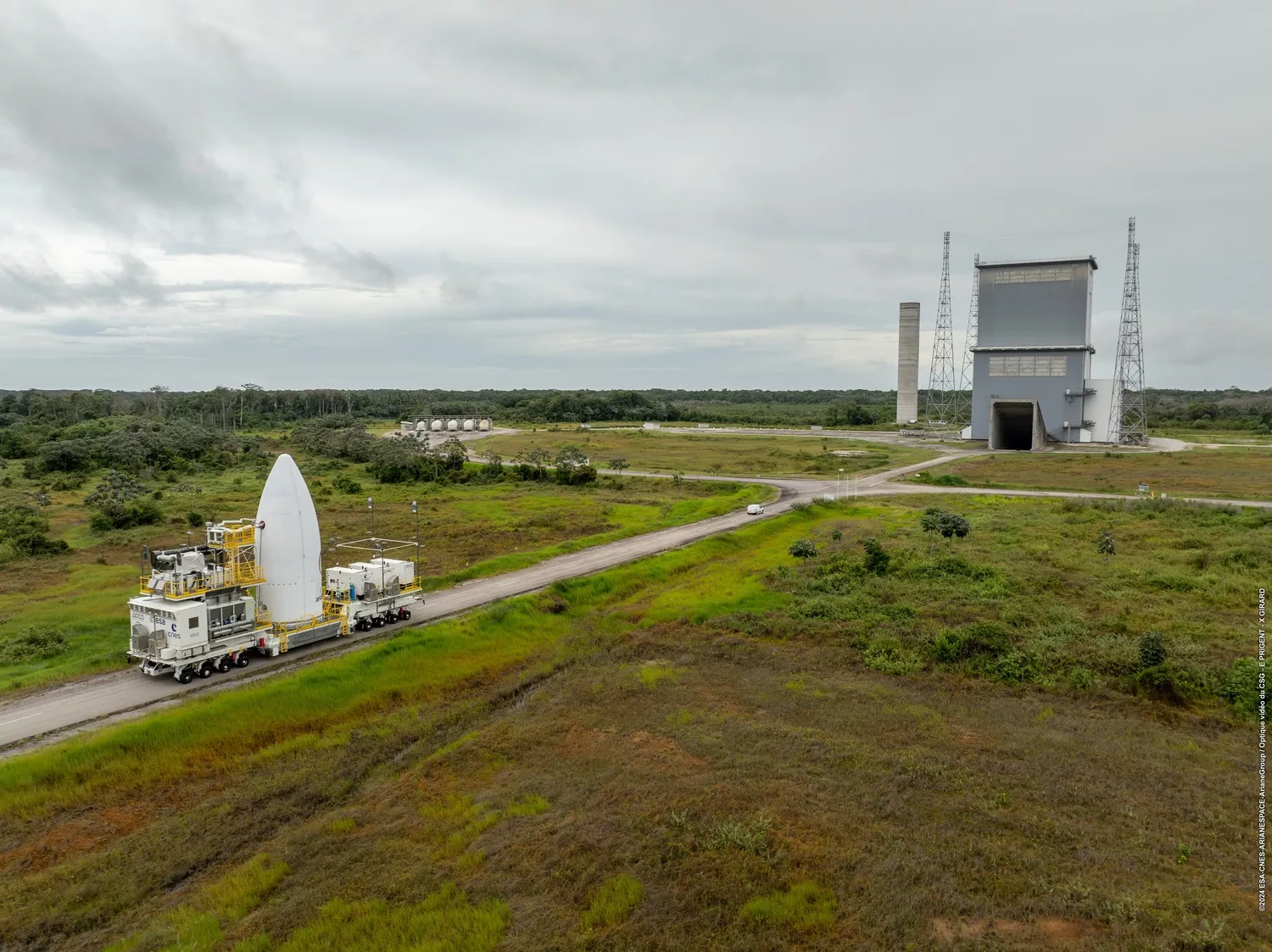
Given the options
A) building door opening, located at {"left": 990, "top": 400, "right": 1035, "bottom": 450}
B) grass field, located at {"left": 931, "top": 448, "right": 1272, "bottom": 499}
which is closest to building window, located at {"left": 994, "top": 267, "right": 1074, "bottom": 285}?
building door opening, located at {"left": 990, "top": 400, "right": 1035, "bottom": 450}

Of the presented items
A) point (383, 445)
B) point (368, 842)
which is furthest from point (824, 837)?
point (383, 445)

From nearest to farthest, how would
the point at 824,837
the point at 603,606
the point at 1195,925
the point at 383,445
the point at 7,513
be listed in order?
the point at 1195,925 → the point at 824,837 → the point at 603,606 → the point at 7,513 → the point at 383,445

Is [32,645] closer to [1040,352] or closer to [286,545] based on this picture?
[286,545]

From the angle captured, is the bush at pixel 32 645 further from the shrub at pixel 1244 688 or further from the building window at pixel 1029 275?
the building window at pixel 1029 275

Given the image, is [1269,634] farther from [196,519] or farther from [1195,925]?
[196,519]

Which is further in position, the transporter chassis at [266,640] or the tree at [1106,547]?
the tree at [1106,547]

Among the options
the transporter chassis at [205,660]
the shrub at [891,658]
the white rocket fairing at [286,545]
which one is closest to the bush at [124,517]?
the transporter chassis at [205,660]
